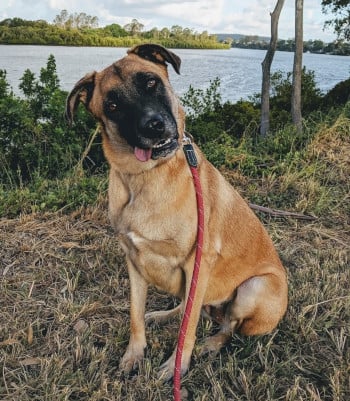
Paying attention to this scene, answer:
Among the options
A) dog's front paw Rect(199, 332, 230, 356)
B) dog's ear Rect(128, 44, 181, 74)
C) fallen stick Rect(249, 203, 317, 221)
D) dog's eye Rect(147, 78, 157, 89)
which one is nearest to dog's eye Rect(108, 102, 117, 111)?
dog's eye Rect(147, 78, 157, 89)

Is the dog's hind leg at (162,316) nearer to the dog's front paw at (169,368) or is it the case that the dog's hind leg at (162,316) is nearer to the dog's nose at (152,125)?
the dog's front paw at (169,368)

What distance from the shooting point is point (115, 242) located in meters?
3.67

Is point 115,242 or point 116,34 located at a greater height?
point 116,34

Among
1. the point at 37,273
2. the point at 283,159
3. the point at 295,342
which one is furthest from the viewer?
the point at 283,159

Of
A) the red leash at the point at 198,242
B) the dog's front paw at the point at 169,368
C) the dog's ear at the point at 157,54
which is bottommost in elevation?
the dog's front paw at the point at 169,368

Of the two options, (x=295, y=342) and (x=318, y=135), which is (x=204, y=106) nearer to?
(x=318, y=135)

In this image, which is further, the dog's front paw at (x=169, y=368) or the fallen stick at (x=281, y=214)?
the fallen stick at (x=281, y=214)

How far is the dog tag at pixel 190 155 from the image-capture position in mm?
2312

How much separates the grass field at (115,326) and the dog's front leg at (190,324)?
5cm

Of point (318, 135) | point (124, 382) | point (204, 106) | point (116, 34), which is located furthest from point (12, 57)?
point (124, 382)

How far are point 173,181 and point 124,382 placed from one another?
1075 mm

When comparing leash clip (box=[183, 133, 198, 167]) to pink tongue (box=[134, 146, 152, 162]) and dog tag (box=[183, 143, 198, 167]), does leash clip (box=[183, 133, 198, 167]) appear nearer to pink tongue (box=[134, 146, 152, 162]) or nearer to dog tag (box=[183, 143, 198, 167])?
dog tag (box=[183, 143, 198, 167])

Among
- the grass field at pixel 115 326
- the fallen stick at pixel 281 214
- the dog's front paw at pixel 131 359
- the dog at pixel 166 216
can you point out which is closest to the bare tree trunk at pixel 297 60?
the fallen stick at pixel 281 214

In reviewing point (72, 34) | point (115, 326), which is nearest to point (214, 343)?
point (115, 326)
